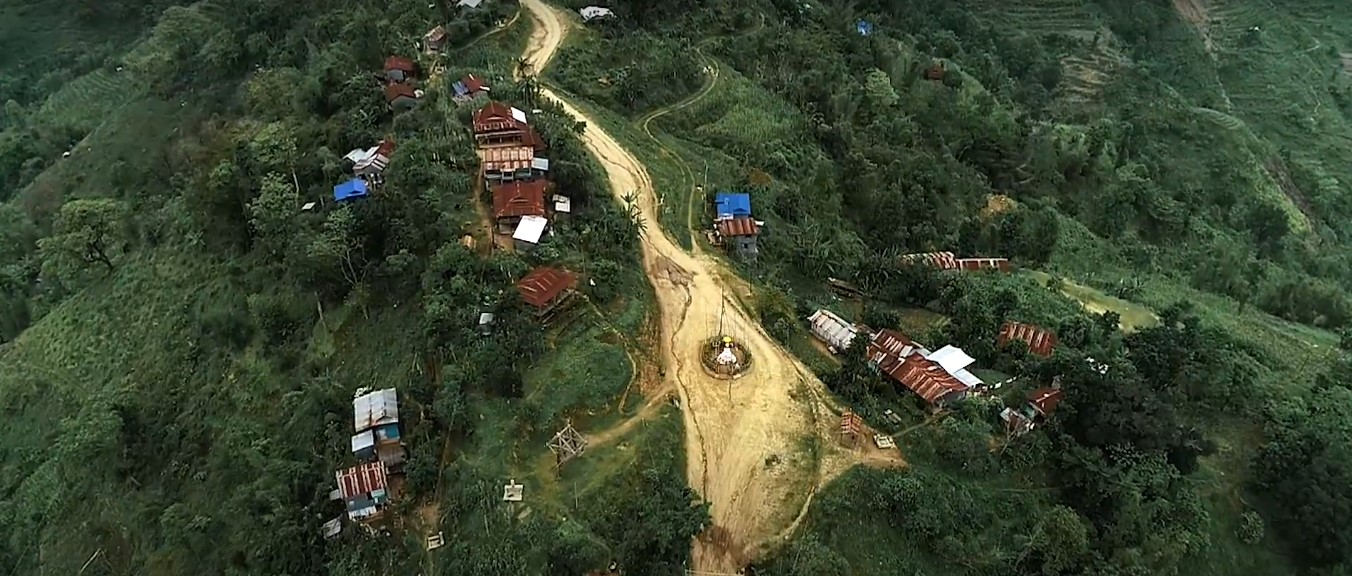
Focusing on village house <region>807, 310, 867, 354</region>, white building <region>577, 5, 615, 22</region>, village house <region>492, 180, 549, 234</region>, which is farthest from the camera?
A: white building <region>577, 5, 615, 22</region>

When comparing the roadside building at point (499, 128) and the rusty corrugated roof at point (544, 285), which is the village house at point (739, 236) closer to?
the rusty corrugated roof at point (544, 285)

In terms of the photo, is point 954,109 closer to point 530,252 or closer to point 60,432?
point 530,252

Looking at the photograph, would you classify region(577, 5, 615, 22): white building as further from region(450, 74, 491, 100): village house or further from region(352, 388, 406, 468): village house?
region(352, 388, 406, 468): village house

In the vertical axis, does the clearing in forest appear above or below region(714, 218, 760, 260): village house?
below

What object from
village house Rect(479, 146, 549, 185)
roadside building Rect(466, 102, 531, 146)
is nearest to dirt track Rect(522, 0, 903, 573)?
village house Rect(479, 146, 549, 185)

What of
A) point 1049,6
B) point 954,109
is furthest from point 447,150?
point 1049,6

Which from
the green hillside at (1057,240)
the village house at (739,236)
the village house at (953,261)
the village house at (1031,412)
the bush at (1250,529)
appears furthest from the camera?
the village house at (953,261)

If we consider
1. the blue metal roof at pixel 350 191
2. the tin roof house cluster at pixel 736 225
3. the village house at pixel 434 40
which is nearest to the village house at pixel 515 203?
the blue metal roof at pixel 350 191
